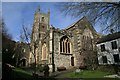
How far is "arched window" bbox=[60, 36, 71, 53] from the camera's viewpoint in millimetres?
35703

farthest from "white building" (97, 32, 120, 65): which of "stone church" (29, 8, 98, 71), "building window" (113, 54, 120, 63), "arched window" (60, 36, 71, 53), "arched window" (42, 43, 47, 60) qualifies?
"arched window" (42, 43, 47, 60)

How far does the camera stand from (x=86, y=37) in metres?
40.1

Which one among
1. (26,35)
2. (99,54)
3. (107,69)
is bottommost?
(107,69)

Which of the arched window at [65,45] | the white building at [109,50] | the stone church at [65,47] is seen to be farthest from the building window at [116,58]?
the arched window at [65,45]

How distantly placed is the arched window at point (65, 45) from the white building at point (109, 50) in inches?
275

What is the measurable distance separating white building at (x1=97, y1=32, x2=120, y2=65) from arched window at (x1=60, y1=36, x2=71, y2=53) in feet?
22.9

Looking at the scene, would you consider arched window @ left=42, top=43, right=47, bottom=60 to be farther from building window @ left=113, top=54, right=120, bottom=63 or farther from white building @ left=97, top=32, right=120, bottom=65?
building window @ left=113, top=54, right=120, bottom=63

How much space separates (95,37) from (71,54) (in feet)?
29.6

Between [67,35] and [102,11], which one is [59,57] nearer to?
[67,35]

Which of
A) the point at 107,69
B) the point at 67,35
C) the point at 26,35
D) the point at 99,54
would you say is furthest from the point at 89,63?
the point at 26,35

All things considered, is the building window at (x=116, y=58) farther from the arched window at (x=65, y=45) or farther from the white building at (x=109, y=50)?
the arched window at (x=65, y=45)

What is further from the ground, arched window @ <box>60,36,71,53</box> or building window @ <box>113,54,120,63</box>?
arched window @ <box>60,36,71,53</box>

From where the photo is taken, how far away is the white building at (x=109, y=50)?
31953mm

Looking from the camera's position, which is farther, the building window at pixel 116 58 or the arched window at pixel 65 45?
the arched window at pixel 65 45
